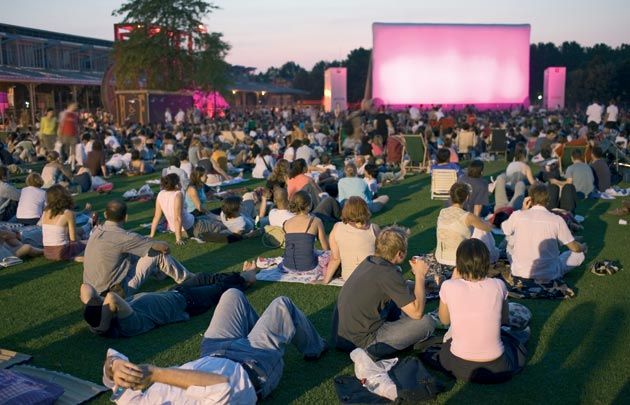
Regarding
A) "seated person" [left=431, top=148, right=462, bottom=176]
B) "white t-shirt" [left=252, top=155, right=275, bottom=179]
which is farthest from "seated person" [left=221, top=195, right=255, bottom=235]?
"white t-shirt" [left=252, top=155, right=275, bottom=179]

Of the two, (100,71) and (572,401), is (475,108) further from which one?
(572,401)

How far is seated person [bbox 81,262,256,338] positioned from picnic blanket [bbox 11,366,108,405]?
0.58m

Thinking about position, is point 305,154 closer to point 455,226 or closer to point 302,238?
point 302,238

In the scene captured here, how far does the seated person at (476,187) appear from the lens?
9.32 m

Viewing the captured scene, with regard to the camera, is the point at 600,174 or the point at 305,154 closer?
the point at 600,174

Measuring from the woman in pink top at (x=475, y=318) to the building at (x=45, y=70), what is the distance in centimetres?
3229

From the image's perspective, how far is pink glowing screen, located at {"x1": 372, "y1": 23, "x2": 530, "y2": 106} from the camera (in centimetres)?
3706

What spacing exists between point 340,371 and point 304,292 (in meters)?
1.92

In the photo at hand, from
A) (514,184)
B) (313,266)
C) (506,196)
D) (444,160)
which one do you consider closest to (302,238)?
(313,266)

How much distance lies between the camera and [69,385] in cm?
437

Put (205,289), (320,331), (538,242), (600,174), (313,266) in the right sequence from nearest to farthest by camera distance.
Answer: (320,331) → (205,289) → (538,242) → (313,266) → (600,174)

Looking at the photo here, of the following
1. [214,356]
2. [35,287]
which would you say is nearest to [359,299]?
[214,356]

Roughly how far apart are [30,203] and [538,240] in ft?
23.1

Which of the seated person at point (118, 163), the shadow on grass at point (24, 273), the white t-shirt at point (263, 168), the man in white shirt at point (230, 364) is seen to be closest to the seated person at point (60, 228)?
the shadow on grass at point (24, 273)
